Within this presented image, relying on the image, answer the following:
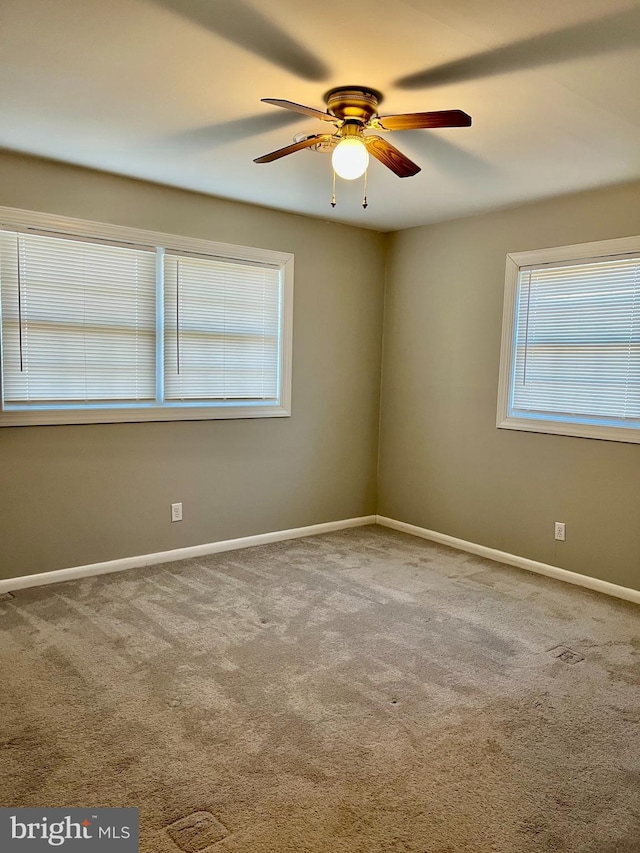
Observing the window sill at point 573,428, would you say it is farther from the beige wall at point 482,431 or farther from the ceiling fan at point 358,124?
the ceiling fan at point 358,124

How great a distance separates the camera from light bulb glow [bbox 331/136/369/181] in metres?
2.44

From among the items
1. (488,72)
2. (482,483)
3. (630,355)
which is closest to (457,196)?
(630,355)

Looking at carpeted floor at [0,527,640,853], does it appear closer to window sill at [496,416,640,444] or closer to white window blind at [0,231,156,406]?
window sill at [496,416,640,444]

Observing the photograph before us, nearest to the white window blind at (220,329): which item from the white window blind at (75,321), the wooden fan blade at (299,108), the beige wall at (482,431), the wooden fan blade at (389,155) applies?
the white window blind at (75,321)

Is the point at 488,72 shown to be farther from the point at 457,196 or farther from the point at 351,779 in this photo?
the point at 351,779

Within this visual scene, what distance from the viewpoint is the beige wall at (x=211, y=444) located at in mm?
3744

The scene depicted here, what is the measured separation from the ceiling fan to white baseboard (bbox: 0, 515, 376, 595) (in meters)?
2.76

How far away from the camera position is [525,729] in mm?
2406

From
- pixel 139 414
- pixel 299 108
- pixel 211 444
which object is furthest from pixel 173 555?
pixel 299 108

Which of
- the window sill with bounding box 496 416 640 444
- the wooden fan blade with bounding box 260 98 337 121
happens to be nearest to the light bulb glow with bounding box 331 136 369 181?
the wooden fan blade with bounding box 260 98 337 121

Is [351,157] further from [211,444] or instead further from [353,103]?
[211,444]

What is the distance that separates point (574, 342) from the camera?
161 inches

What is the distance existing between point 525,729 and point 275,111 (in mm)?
2820

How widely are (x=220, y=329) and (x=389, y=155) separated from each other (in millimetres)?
2128
